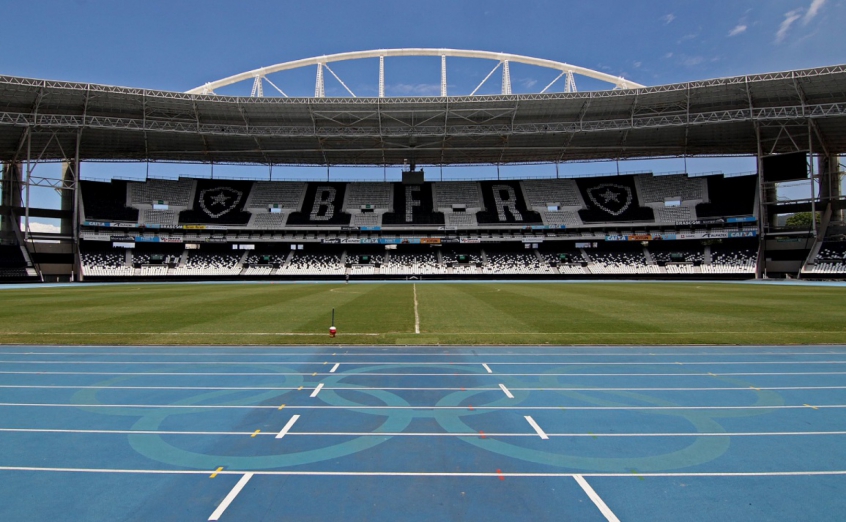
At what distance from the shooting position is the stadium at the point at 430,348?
462 cm

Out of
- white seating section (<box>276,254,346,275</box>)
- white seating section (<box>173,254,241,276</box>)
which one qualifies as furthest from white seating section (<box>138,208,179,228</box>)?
white seating section (<box>276,254,346,275</box>)

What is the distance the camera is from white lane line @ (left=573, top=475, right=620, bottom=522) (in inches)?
158

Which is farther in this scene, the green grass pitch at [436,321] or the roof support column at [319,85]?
the roof support column at [319,85]

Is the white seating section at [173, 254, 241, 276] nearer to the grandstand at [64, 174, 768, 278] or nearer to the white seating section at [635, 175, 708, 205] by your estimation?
the grandstand at [64, 174, 768, 278]

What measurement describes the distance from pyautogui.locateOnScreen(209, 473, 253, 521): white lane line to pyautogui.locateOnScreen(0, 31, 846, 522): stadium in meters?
0.03

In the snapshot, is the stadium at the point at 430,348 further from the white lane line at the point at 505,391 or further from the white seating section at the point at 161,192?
the white seating section at the point at 161,192

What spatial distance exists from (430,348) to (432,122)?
1524 inches

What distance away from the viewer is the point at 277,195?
190ft

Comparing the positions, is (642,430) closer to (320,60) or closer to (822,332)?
(822,332)

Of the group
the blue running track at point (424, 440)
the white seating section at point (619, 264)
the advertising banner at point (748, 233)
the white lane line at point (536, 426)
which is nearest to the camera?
the blue running track at point (424, 440)

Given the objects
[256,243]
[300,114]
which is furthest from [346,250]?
[300,114]

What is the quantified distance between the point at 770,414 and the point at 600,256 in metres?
48.0

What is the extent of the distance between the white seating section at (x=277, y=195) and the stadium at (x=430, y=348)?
8.44 m

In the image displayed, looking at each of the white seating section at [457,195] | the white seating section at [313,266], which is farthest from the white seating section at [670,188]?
the white seating section at [313,266]
